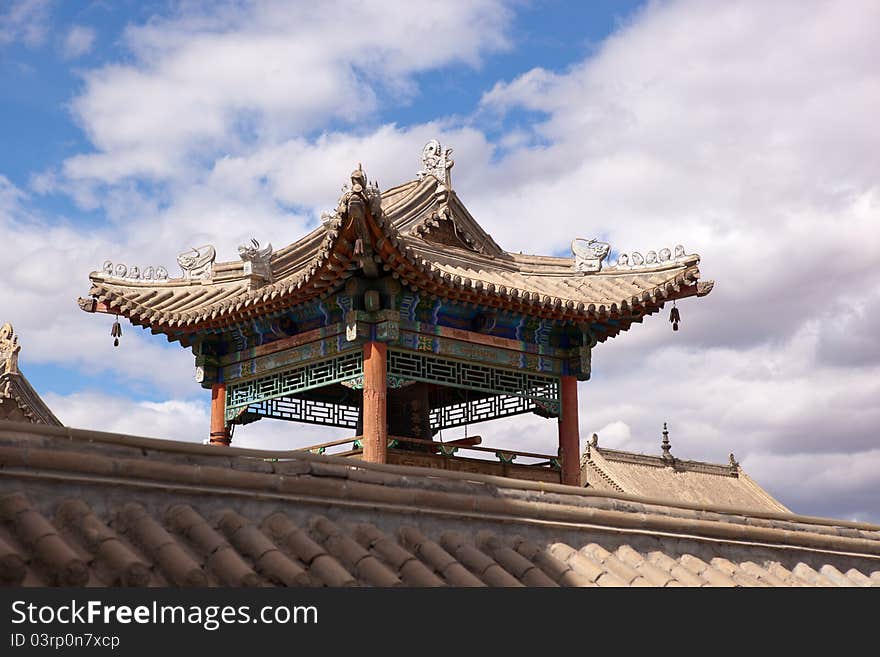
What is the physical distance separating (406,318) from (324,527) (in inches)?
307

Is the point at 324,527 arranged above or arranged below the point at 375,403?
below

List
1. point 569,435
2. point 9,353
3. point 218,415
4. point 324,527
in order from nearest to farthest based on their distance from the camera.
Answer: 1. point 324,527
2. point 569,435
3. point 218,415
4. point 9,353

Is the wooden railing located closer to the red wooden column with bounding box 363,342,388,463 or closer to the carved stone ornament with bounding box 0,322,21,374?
the red wooden column with bounding box 363,342,388,463

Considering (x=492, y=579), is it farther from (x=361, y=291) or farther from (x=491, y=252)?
(x=491, y=252)

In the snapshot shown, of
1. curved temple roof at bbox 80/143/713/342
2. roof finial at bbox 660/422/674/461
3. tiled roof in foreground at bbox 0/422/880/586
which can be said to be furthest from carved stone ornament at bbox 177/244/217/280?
roof finial at bbox 660/422/674/461

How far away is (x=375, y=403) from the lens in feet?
46.8

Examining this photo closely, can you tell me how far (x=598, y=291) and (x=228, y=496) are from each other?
34.2 ft

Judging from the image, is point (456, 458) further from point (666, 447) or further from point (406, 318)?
point (666, 447)

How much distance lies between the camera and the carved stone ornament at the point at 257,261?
53.4 feet

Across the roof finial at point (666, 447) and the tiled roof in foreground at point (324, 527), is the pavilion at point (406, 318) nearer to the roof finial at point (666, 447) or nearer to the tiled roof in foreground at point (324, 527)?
the tiled roof in foreground at point (324, 527)

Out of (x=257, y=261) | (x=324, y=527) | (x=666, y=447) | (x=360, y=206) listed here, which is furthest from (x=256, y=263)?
(x=666, y=447)

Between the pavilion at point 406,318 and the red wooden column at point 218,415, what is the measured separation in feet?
0.07

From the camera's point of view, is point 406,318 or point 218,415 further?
point 218,415

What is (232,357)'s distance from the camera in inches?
648
